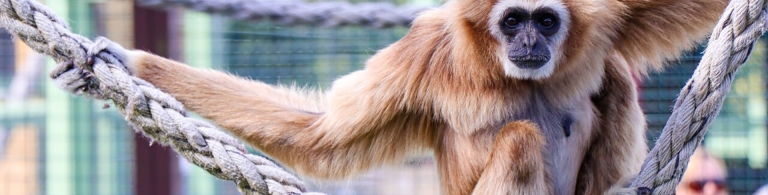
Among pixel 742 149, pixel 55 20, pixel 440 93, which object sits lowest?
pixel 742 149

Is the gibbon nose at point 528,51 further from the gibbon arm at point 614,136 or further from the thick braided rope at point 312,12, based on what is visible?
the thick braided rope at point 312,12

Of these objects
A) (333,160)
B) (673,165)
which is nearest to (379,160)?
(333,160)

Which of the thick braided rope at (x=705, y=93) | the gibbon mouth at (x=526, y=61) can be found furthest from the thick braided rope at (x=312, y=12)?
the thick braided rope at (x=705, y=93)

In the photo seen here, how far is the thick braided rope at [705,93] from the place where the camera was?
9.62 ft

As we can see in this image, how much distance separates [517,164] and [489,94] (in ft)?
1.40

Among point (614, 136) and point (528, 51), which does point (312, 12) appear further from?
point (614, 136)

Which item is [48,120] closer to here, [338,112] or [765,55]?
[338,112]

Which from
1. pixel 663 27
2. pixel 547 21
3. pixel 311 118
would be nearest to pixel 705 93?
pixel 663 27

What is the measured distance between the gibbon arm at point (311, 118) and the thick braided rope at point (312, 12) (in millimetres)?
2126

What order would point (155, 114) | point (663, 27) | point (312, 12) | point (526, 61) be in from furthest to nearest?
point (312, 12)
point (663, 27)
point (526, 61)
point (155, 114)

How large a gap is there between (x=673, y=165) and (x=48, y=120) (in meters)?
5.91

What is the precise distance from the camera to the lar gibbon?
3.74m

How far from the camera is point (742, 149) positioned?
23.7 feet

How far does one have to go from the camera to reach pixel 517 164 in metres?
3.48
